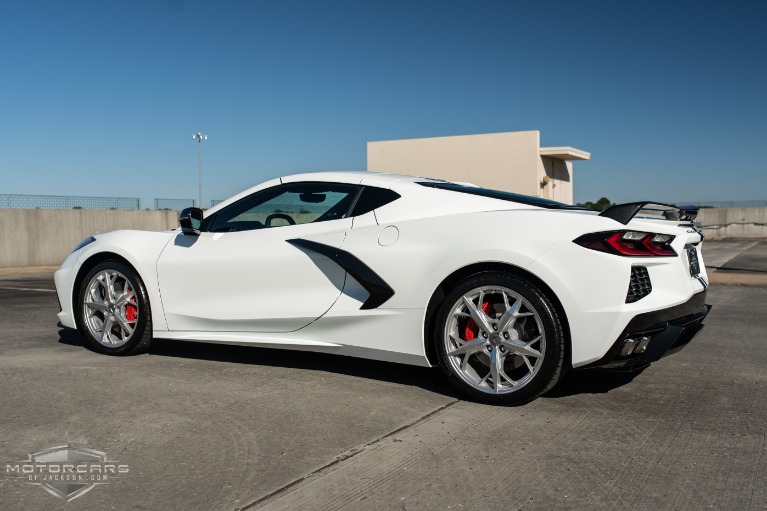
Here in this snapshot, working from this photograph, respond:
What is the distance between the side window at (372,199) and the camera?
484 centimetres

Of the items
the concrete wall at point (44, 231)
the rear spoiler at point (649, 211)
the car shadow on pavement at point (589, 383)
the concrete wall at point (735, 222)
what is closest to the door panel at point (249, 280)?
the car shadow on pavement at point (589, 383)

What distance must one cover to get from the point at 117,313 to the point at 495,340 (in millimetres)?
3115

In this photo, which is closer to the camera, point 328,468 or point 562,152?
point 328,468

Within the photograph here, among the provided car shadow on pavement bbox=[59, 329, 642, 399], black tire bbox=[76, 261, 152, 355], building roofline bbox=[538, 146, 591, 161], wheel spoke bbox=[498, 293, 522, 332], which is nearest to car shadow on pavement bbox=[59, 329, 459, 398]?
car shadow on pavement bbox=[59, 329, 642, 399]

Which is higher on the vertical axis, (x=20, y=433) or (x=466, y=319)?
(x=466, y=319)

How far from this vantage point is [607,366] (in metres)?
4.05

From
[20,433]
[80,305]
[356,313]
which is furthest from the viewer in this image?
[80,305]

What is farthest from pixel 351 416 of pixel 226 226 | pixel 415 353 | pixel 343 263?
pixel 226 226

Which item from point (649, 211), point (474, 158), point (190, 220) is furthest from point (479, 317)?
point (474, 158)

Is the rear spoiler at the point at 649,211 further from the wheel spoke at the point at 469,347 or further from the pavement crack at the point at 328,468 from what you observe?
the pavement crack at the point at 328,468

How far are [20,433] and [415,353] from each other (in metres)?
2.23

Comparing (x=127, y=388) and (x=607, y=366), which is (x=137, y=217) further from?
(x=607, y=366)

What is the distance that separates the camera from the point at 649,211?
4.64m

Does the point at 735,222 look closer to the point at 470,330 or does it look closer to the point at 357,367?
the point at 357,367
